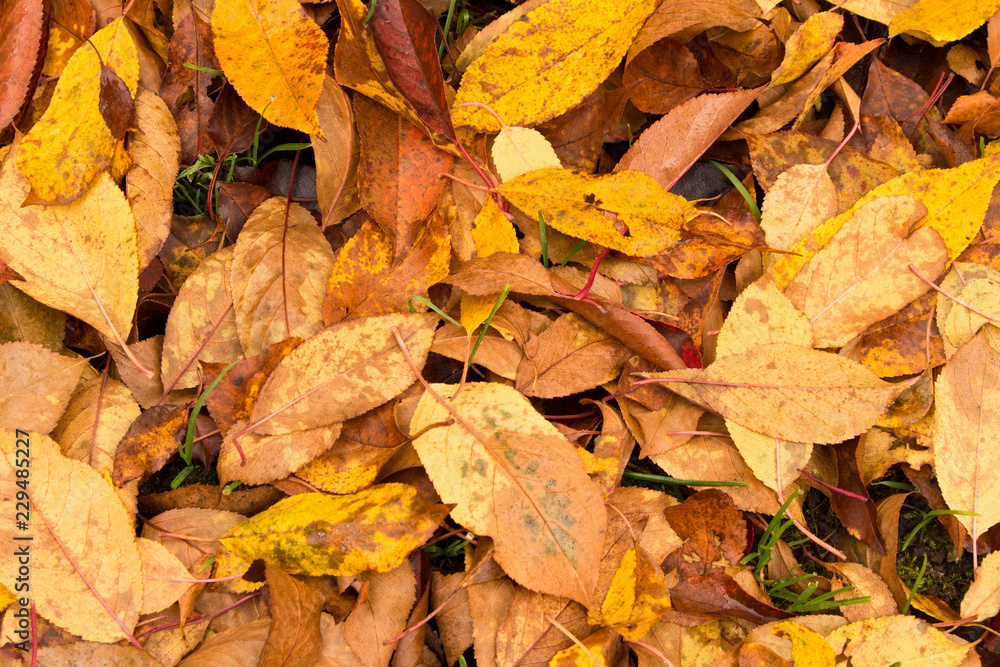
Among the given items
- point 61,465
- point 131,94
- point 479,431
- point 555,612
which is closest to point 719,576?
point 555,612

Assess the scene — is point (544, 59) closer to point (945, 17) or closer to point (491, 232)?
point (491, 232)

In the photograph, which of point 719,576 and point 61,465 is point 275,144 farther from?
point 719,576

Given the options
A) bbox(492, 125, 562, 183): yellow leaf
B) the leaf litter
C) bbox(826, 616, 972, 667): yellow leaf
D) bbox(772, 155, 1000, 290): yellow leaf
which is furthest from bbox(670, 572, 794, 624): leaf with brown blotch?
bbox(492, 125, 562, 183): yellow leaf

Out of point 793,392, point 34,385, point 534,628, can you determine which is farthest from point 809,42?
point 34,385

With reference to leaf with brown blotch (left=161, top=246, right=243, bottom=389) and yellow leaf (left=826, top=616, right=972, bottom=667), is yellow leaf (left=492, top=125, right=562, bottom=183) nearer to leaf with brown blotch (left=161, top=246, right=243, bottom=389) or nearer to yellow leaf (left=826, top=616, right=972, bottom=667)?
leaf with brown blotch (left=161, top=246, right=243, bottom=389)

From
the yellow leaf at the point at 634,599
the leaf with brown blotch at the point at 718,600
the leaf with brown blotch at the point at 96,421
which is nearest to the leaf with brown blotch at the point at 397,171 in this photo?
the leaf with brown blotch at the point at 96,421
